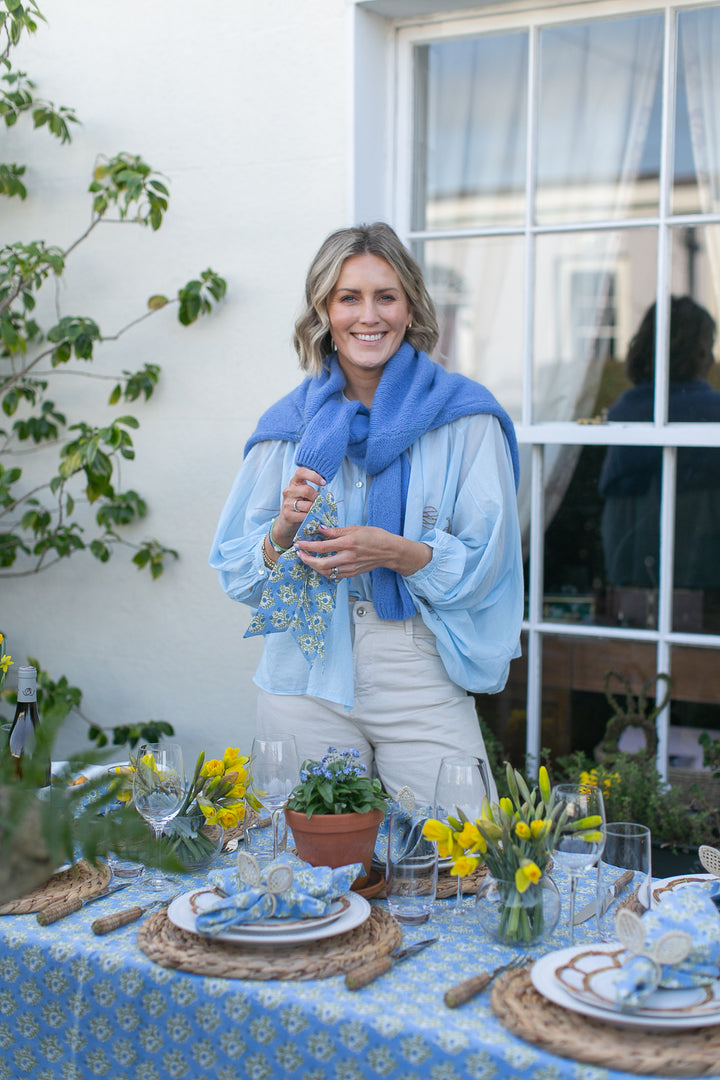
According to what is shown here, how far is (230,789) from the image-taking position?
155cm

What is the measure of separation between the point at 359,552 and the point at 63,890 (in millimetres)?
670

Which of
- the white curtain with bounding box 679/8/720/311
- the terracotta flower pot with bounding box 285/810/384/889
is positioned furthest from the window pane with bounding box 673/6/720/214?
the terracotta flower pot with bounding box 285/810/384/889

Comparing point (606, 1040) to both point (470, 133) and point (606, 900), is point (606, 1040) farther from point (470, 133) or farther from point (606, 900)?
point (470, 133)

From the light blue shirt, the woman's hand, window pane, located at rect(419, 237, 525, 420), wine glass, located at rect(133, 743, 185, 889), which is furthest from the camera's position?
window pane, located at rect(419, 237, 525, 420)

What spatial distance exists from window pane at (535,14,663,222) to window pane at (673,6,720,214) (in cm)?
6

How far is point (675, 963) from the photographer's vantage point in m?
1.11

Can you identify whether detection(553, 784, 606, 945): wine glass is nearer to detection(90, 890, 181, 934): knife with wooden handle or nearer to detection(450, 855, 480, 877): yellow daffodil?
detection(450, 855, 480, 877): yellow daffodil

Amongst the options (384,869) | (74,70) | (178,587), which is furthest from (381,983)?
(74,70)

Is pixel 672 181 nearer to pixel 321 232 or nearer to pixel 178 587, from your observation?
pixel 321 232

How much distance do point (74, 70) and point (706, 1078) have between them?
3014mm

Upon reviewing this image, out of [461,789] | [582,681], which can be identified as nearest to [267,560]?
[461,789]

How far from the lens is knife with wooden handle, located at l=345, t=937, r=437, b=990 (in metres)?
1.16

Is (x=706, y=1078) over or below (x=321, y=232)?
below

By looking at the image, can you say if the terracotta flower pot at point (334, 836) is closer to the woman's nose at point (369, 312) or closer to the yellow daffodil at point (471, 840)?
the yellow daffodil at point (471, 840)
